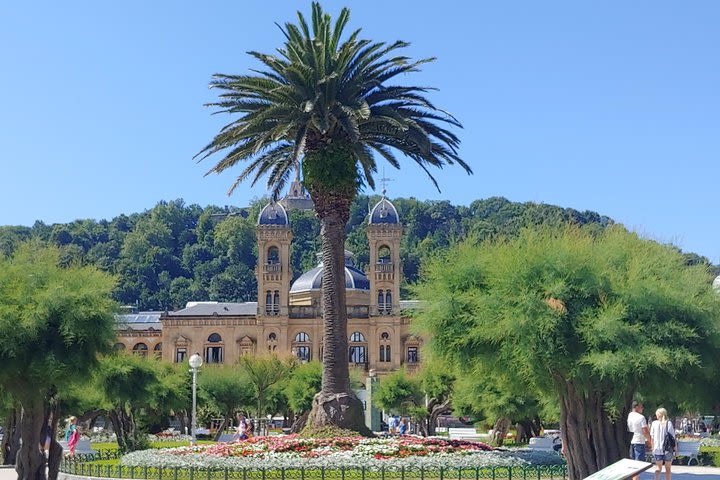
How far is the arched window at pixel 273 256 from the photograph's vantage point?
10056 centimetres

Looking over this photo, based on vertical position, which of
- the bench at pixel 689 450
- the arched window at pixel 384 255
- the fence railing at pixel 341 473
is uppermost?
the arched window at pixel 384 255

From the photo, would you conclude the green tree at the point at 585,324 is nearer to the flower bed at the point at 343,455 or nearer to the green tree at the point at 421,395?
the flower bed at the point at 343,455

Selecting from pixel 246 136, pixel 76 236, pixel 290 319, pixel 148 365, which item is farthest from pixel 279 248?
pixel 76 236

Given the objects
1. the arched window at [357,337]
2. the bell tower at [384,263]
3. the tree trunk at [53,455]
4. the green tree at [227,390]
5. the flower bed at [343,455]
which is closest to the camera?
the tree trunk at [53,455]

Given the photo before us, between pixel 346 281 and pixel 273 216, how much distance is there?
1013cm

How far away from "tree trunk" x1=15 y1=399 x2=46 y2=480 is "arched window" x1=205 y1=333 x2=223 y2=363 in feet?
251

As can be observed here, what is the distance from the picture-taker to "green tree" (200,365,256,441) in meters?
64.4

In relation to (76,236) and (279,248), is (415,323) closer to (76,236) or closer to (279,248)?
(279,248)

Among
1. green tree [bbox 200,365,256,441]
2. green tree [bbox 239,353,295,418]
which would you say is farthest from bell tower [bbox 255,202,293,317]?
green tree [bbox 200,365,256,441]

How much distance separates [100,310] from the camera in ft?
77.3

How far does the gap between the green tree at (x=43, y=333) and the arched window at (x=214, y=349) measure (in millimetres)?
76847

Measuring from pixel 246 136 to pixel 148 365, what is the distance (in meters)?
19.1

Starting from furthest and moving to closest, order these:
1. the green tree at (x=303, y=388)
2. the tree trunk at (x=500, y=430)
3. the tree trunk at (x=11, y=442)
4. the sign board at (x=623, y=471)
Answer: the green tree at (x=303, y=388) < the tree trunk at (x=500, y=430) < the tree trunk at (x=11, y=442) < the sign board at (x=623, y=471)

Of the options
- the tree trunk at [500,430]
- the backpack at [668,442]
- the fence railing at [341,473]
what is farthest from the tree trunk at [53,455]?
the tree trunk at [500,430]
